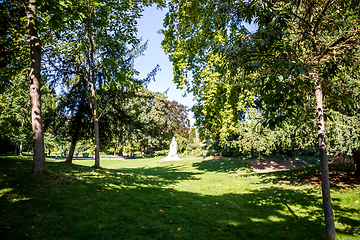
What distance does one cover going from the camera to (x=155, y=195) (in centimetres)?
758

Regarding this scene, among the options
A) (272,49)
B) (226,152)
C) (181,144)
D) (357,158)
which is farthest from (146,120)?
(272,49)

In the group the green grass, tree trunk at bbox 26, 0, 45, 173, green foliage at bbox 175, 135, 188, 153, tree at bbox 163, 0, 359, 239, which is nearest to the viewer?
tree at bbox 163, 0, 359, 239

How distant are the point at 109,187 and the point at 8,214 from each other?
11.5 feet

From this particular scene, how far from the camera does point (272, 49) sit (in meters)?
3.62

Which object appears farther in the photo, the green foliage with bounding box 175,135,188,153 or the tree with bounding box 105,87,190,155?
the green foliage with bounding box 175,135,188,153

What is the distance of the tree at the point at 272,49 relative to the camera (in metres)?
3.13

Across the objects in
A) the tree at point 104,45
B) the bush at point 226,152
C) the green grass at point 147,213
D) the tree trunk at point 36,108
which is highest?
the tree at point 104,45

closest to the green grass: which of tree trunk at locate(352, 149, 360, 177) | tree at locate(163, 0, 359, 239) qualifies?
tree at locate(163, 0, 359, 239)

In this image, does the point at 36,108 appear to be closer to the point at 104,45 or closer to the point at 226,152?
the point at 104,45

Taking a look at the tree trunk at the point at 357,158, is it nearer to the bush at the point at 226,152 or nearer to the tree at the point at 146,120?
the tree at the point at 146,120

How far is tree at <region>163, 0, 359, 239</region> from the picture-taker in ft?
10.3

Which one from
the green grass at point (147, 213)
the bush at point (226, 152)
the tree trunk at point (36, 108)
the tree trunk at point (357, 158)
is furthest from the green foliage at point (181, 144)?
the tree trunk at point (36, 108)

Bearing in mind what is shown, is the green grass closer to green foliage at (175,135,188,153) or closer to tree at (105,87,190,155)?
tree at (105,87,190,155)

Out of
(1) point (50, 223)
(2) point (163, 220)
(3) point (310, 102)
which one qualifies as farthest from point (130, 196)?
(3) point (310, 102)
